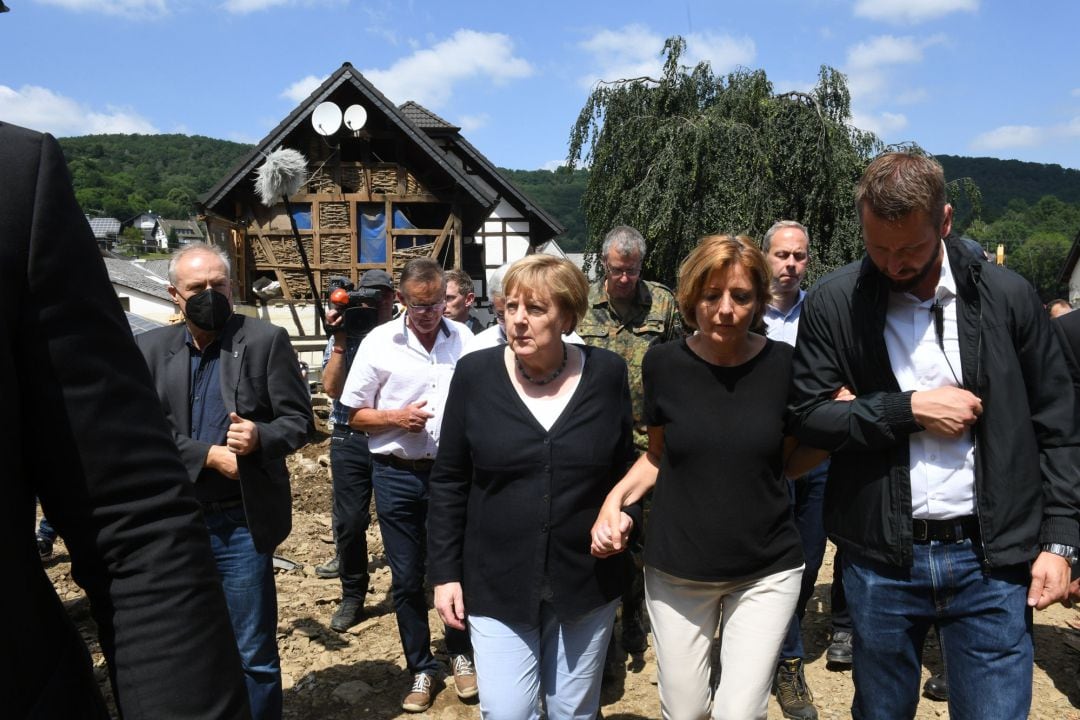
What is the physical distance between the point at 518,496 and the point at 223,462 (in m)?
1.20

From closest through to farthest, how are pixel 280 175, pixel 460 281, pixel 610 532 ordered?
pixel 610 532 → pixel 460 281 → pixel 280 175

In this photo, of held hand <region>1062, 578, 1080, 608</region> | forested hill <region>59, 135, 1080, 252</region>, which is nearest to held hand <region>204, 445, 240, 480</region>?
held hand <region>1062, 578, 1080, 608</region>

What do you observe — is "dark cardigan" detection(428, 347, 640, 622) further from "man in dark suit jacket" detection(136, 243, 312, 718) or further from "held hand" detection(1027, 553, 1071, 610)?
"held hand" detection(1027, 553, 1071, 610)

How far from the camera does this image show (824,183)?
1506 cm

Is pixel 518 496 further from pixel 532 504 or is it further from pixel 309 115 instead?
pixel 309 115

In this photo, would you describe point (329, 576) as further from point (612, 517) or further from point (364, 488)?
point (612, 517)

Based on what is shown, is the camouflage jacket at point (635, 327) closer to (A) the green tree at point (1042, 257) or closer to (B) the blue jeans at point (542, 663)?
(B) the blue jeans at point (542, 663)

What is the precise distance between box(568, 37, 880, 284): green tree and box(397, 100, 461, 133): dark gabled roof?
7465 mm

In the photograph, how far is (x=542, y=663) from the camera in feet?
9.46

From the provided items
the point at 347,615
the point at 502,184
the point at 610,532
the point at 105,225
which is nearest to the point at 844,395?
the point at 610,532

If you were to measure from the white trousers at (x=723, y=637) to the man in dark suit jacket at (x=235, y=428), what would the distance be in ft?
4.97

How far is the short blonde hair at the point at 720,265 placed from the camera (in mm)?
2873

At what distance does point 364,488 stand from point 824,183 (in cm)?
1229

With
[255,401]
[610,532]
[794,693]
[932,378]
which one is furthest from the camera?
[794,693]
